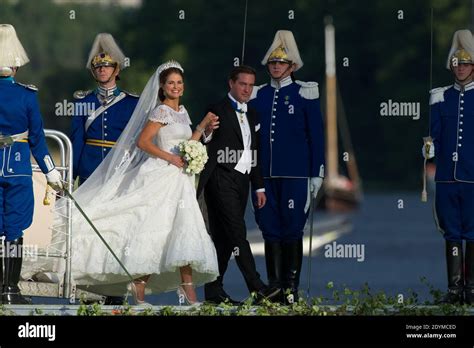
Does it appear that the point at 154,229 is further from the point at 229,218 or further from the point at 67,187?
the point at 67,187

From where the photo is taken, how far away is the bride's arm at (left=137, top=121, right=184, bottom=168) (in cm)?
1375

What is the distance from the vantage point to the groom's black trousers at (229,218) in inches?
543

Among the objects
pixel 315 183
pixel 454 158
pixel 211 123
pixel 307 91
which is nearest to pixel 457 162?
pixel 454 158

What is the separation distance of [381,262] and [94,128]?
22758mm

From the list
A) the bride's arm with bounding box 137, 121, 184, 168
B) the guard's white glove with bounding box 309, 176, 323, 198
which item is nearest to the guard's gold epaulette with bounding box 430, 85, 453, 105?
the guard's white glove with bounding box 309, 176, 323, 198

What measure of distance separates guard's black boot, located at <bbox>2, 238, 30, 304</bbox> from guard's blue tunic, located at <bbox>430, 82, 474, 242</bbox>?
2.92 metres

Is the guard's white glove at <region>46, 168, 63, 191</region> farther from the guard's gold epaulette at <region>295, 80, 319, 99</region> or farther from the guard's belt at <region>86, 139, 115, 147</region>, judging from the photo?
the guard's gold epaulette at <region>295, 80, 319, 99</region>

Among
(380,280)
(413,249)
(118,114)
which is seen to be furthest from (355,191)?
(118,114)

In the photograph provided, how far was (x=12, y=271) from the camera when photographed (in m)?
13.5

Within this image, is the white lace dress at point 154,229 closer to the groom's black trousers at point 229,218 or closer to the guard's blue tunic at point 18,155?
the groom's black trousers at point 229,218

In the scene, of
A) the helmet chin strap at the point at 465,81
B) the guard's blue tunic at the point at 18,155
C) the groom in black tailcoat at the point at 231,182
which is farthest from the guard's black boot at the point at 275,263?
the guard's blue tunic at the point at 18,155

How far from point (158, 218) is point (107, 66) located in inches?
49.0

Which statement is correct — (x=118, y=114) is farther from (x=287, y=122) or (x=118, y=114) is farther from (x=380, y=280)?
(x=380, y=280)
